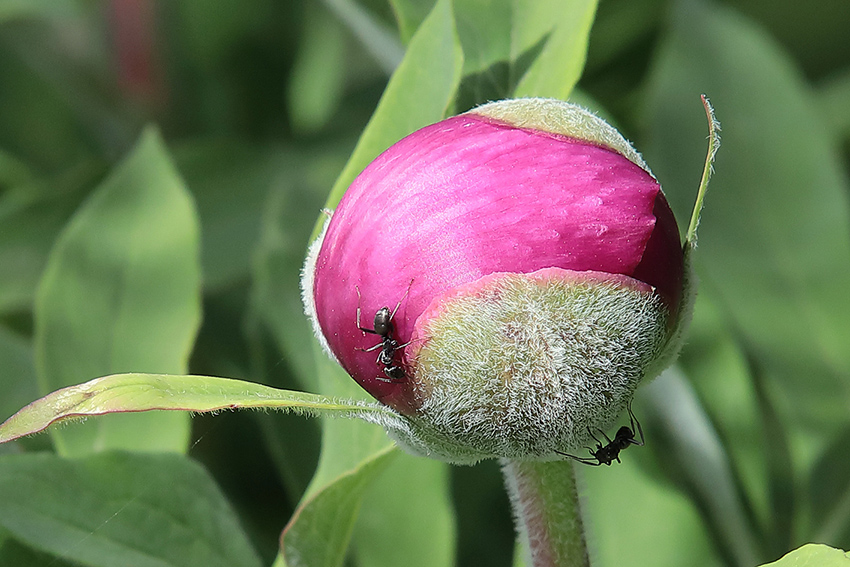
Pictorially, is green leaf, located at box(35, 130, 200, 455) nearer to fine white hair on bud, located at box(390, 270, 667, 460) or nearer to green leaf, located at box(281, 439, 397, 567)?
green leaf, located at box(281, 439, 397, 567)

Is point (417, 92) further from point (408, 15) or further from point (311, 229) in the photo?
point (311, 229)

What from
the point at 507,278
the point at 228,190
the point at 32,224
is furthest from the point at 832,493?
the point at 32,224

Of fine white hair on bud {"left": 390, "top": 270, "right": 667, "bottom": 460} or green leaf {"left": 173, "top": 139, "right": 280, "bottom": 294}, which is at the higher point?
fine white hair on bud {"left": 390, "top": 270, "right": 667, "bottom": 460}

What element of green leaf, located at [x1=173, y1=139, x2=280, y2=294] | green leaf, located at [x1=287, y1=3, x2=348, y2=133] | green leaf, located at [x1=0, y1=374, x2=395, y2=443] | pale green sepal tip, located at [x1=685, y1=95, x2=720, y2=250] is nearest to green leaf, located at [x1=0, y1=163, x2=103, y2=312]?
green leaf, located at [x1=173, y1=139, x2=280, y2=294]

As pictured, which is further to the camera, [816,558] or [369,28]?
[369,28]

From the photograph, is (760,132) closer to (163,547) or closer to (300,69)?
(300,69)
